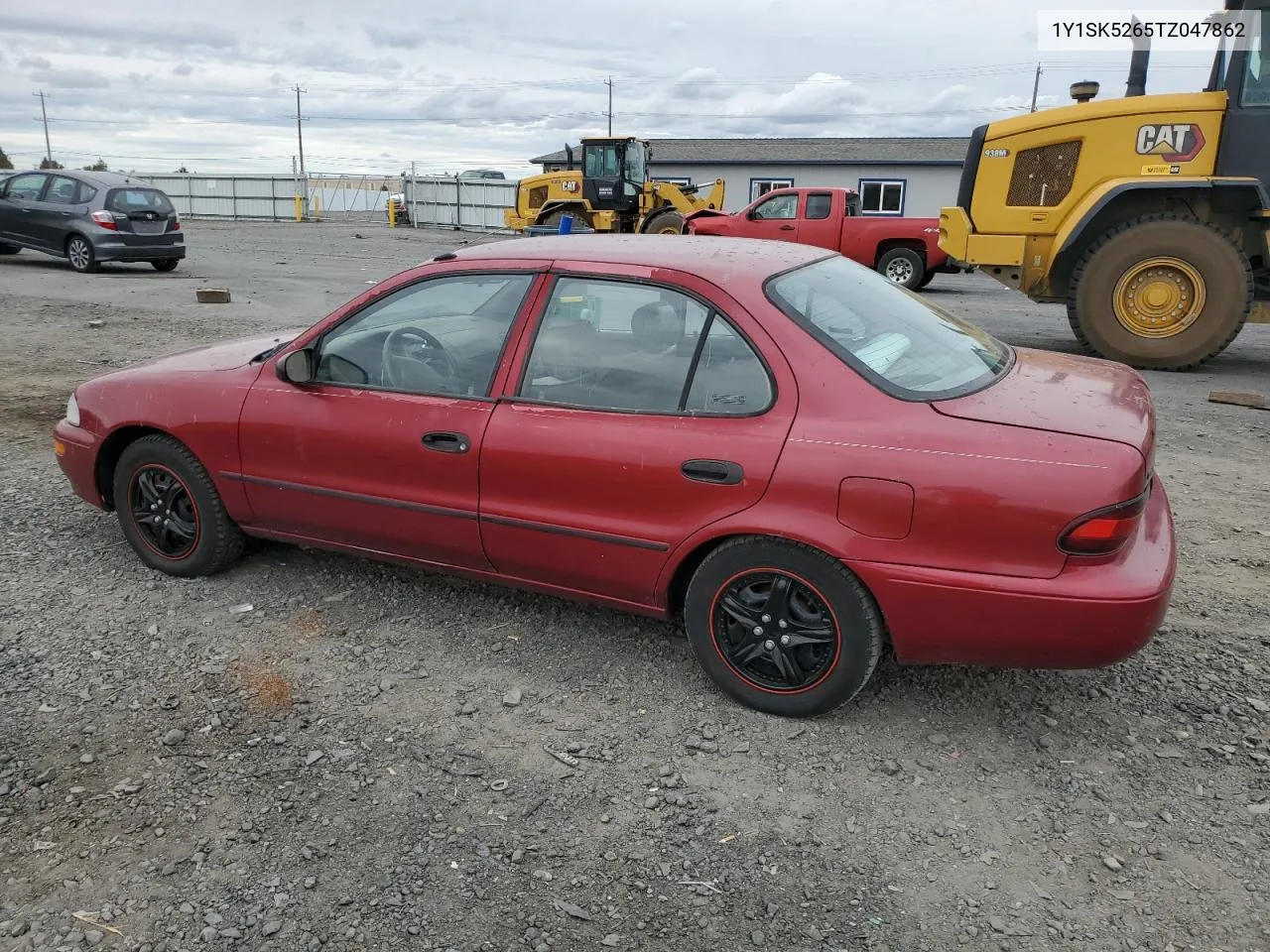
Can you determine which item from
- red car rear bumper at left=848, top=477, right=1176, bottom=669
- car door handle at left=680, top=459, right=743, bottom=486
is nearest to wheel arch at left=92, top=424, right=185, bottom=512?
car door handle at left=680, top=459, right=743, bottom=486

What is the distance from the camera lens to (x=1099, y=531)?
2701mm

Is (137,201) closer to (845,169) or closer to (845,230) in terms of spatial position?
(845,230)

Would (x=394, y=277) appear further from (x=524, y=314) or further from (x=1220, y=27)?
(x=1220, y=27)

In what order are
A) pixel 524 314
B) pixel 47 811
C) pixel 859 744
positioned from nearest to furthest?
pixel 47 811 → pixel 859 744 → pixel 524 314

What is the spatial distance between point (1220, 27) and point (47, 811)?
33.6ft

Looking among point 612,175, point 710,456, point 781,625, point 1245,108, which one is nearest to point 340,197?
point 612,175

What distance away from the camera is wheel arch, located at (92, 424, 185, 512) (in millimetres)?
4223

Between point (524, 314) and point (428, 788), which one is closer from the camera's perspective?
point (428, 788)

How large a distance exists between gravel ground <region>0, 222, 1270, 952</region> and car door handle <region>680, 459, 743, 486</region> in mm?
812

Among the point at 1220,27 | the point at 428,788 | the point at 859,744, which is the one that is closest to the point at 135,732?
the point at 428,788

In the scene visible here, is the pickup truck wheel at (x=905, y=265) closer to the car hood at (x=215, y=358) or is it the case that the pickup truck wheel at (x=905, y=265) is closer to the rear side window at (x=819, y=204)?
the rear side window at (x=819, y=204)

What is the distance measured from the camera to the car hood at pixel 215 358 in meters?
4.20

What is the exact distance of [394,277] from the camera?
3.79 metres

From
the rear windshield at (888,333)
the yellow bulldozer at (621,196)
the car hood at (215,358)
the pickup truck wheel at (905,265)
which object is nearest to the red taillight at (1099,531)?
the rear windshield at (888,333)
